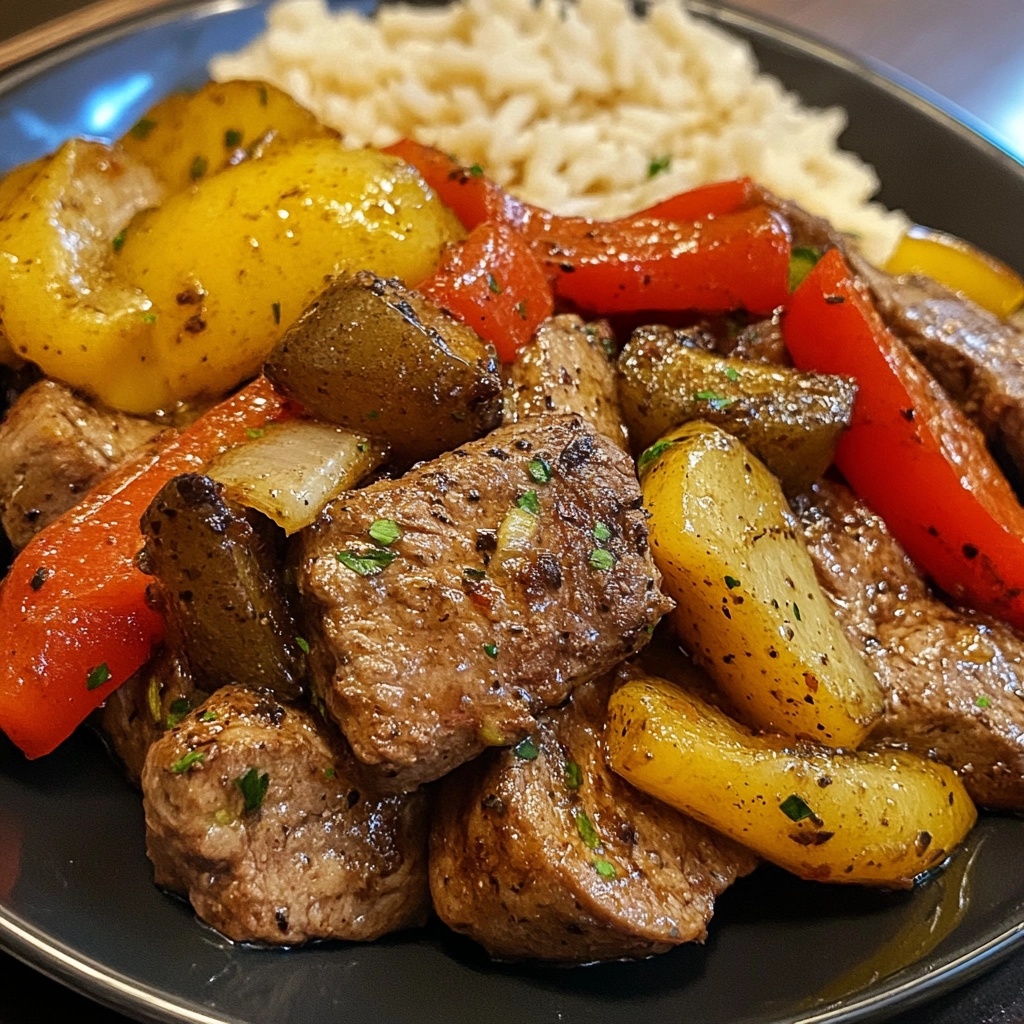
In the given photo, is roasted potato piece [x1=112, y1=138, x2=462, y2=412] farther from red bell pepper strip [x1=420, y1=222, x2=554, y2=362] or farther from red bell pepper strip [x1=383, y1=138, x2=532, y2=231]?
red bell pepper strip [x1=383, y1=138, x2=532, y2=231]

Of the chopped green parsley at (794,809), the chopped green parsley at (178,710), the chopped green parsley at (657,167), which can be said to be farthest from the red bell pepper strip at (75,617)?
the chopped green parsley at (657,167)

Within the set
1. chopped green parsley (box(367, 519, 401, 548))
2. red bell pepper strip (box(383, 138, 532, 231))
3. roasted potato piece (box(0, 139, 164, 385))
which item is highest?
red bell pepper strip (box(383, 138, 532, 231))

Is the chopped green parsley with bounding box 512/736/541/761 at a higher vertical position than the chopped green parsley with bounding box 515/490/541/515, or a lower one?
lower

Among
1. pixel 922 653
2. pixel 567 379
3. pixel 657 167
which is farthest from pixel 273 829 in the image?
pixel 657 167

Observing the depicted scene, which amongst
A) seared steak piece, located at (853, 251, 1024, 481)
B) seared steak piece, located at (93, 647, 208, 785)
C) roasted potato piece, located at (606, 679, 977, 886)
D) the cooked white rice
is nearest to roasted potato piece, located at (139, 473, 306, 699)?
seared steak piece, located at (93, 647, 208, 785)

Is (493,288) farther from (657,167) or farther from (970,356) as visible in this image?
(657,167)

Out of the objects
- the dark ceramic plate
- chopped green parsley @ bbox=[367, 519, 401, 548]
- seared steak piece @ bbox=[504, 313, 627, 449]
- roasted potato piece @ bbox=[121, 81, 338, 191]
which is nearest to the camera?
the dark ceramic plate

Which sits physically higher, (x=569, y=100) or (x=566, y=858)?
(x=569, y=100)
